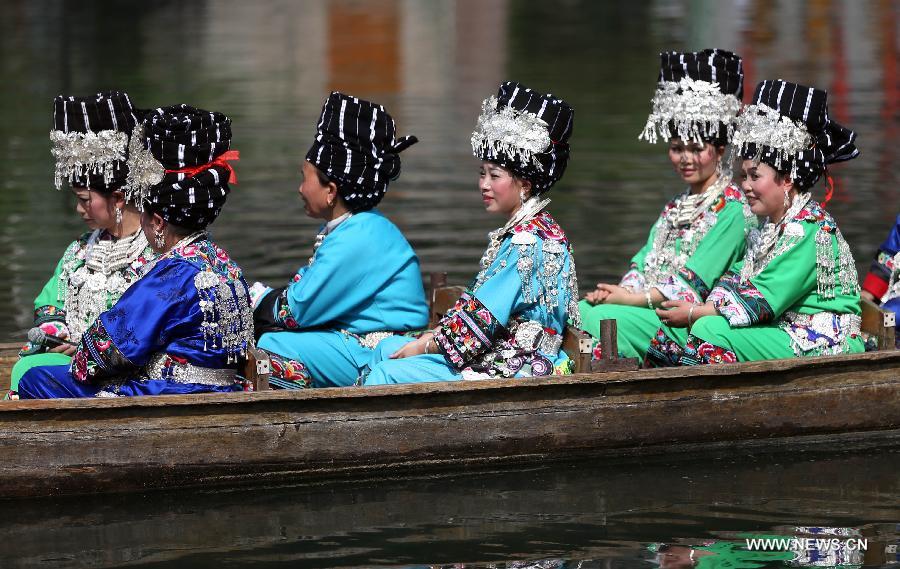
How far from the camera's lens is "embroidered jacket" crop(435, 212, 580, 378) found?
6.54 m

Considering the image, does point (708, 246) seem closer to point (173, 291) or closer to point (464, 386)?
point (464, 386)

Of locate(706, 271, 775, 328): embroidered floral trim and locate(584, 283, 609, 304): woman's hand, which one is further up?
locate(706, 271, 775, 328): embroidered floral trim

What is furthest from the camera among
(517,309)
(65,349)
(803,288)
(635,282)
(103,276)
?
(635,282)

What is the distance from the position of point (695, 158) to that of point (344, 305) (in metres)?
1.94

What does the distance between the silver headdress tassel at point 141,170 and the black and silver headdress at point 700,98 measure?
257 centimetres

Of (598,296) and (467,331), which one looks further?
(598,296)

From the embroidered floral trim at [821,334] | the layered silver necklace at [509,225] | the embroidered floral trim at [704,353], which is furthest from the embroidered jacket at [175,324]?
the embroidered floral trim at [821,334]

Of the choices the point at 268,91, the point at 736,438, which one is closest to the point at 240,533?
the point at 736,438

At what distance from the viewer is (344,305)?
6832mm

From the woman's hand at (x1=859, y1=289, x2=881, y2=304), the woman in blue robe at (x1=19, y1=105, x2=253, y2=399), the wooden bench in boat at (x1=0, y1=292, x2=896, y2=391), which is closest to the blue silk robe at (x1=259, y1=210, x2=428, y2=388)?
the wooden bench in boat at (x1=0, y1=292, x2=896, y2=391)

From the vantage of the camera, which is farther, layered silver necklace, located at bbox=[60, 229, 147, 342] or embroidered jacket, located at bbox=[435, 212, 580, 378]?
layered silver necklace, located at bbox=[60, 229, 147, 342]

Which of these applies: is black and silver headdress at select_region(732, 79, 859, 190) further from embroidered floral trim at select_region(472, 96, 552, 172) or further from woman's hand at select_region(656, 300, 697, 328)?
embroidered floral trim at select_region(472, 96, 552, 172)

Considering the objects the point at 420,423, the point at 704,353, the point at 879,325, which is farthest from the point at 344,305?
the point at 879,325

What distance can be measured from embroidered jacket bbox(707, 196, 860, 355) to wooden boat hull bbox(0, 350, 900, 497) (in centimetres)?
26
